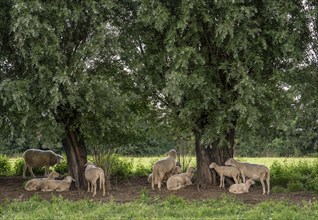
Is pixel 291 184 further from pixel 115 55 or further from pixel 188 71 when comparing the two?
pixel 115 55

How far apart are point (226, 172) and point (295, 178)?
3137mm

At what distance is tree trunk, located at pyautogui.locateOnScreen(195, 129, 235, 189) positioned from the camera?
45.4 ft

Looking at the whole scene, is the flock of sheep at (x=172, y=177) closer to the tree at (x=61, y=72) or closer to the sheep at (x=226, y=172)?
the sheep at (x=226, y=172)

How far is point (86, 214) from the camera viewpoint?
9773 mm

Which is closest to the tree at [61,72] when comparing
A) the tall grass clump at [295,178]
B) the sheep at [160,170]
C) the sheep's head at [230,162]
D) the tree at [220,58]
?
the tree at [220,58]

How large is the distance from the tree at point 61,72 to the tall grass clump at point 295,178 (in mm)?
5145

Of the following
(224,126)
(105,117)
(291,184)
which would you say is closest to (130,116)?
(105,117)

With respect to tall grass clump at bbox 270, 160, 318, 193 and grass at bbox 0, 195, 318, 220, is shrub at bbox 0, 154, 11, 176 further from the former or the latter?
tall grass clump at bbox 270, 160, 318, 193

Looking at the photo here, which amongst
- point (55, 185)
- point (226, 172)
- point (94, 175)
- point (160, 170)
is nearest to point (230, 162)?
point (226, 172)

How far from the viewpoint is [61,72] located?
11461 mm

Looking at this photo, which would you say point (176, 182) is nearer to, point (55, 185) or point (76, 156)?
point (76, 156)

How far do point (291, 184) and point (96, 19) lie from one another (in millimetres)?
7296

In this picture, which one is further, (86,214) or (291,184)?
(291,184)

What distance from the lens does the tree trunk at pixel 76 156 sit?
13930 mm
